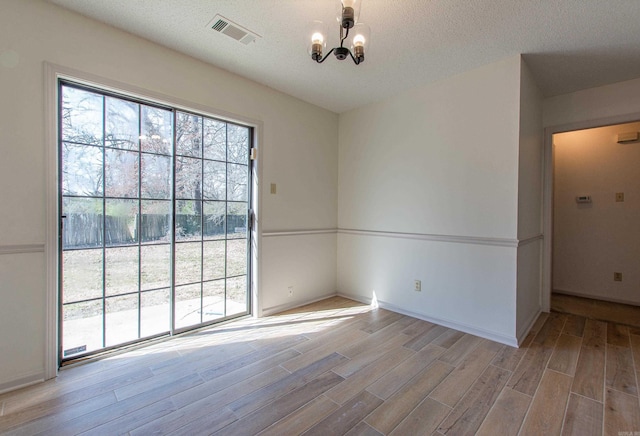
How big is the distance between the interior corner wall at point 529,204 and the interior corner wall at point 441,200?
0.46 ft

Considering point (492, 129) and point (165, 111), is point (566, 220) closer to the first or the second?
point (492, 129)

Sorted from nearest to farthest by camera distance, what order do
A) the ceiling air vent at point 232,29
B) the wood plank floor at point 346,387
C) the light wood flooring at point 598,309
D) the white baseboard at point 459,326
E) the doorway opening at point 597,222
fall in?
the wood plank floor at point 346,387 < the ceiling air vent at point 232,29 < the white baseboard at point 459,326 < the light wood flooring at point 598,309 < the doorway opening at point 597,222

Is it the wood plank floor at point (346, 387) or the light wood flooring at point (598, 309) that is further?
the light wood flooring at point (598, 309)

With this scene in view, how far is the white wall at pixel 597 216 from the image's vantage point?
3.68m

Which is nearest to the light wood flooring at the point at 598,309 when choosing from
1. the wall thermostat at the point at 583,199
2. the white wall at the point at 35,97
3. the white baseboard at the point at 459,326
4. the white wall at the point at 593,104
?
the wall thermostat at the point at 583,199

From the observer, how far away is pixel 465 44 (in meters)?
2.38

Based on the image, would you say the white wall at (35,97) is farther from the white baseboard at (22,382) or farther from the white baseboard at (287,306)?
the white baseboard at (287,306)

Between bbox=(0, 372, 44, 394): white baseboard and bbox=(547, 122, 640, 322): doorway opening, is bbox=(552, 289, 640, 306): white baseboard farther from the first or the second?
bbox=(0, 372, 44, 394): white baseboard

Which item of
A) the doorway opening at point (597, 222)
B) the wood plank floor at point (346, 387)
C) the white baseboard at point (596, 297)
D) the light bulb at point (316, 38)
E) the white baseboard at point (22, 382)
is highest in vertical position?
the light bulb at point (316, 38)

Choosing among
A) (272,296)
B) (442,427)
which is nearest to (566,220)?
(442,427)

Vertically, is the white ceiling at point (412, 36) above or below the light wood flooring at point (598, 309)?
above

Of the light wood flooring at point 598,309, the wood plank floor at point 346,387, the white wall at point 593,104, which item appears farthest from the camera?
the light wood flooring at point 598,309

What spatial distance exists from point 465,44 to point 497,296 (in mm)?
2221

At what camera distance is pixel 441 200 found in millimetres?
3045
